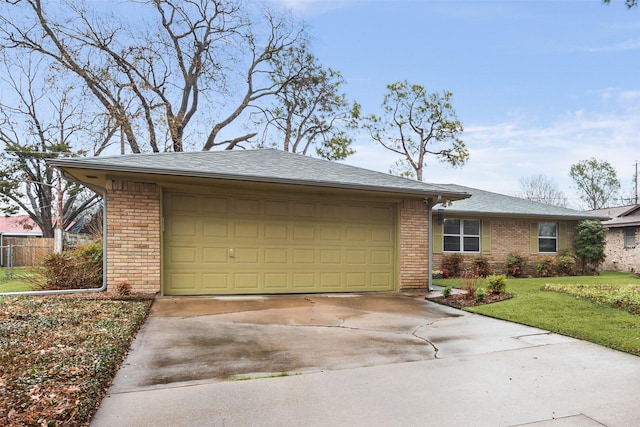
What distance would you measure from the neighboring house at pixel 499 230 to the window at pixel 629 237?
3.44m

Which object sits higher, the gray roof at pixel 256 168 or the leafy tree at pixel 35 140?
the leafy tree at pixel 35 140

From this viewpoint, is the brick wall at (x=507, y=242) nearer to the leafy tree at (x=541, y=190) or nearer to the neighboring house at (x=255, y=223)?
the neighboring house at (x=255, y=223)

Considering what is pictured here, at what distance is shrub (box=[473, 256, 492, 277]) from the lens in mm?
15552

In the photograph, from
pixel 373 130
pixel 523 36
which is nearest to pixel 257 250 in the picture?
pixel 523 36

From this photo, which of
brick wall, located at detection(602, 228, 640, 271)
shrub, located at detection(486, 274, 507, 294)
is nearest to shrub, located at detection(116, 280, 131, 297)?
shrub, located at detection(486, 274, 507, 294)

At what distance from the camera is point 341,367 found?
14.1ft

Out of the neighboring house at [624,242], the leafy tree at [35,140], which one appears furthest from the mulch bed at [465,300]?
the leafy tree at [35,140]

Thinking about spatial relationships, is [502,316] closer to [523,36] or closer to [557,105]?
[523,36]

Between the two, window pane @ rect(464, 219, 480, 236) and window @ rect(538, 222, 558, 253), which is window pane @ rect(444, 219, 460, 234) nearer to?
window pane @ rect(464, 219, 480, 236)

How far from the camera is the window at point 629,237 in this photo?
1978 cm

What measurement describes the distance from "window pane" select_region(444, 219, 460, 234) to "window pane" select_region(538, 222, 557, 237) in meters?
4.22

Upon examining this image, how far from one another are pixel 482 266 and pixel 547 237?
13.8 ft

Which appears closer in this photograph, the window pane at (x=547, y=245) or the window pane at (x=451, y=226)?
the window pane at (x=451, y=226)

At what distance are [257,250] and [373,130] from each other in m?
22.3
